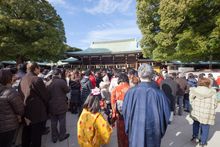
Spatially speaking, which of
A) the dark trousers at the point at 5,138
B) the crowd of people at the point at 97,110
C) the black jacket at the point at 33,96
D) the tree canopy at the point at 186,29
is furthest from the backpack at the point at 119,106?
the tree canopy at the point at 186,29

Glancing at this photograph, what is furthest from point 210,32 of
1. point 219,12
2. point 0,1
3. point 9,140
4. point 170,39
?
point 0,1

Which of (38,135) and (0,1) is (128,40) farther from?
(38,135)

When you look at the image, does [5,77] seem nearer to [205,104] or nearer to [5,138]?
[5,138]

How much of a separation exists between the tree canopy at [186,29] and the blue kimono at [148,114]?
1351cm

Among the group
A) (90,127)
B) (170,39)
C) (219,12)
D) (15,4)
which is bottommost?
(90,127)

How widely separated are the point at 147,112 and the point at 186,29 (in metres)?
15.4

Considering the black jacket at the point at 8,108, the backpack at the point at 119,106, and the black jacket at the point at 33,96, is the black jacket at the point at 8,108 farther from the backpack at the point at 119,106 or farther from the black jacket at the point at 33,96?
the backpack at the point at 119,106

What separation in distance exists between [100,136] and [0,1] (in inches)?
752

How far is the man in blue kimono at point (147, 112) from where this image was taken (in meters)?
2.68

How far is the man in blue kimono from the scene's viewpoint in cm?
268

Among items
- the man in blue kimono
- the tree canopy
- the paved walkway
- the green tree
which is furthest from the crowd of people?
the green tree

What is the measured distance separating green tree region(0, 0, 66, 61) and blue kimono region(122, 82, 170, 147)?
17103mm

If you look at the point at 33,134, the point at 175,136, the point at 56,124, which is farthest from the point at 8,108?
the point at 175,136

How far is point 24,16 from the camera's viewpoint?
19188 mm
